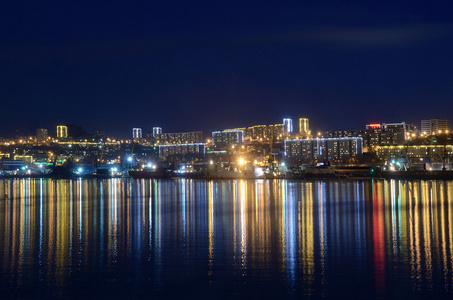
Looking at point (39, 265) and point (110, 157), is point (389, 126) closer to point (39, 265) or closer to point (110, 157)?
point (110, 157)

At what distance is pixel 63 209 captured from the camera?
18.1 meters

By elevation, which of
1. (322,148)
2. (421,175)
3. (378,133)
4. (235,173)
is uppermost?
(378,133)

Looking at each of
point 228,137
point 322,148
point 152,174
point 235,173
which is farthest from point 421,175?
point 228,137

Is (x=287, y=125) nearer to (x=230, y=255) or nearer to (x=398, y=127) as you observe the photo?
(x=398, y=127)

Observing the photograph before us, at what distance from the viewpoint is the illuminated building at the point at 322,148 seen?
98.2 meters

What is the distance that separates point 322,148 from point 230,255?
93805 millimetres

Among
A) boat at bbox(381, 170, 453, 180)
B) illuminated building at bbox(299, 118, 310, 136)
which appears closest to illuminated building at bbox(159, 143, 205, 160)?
illuminated building at bbox(299, 118, 310, 136)

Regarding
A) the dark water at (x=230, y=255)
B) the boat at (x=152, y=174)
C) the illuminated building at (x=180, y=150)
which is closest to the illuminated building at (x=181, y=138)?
the illuminated building at (x=180, y=150)

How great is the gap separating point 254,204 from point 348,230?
25.5 feet

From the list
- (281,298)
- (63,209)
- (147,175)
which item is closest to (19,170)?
(147,175)

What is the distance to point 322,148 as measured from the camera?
101 meters

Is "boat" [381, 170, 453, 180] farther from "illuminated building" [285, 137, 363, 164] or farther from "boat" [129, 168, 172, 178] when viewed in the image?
"illuminated building" [285, 137, 363, 164]

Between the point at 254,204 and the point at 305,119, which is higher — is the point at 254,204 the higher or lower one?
the lower one

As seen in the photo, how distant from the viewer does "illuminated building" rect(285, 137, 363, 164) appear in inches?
3868
